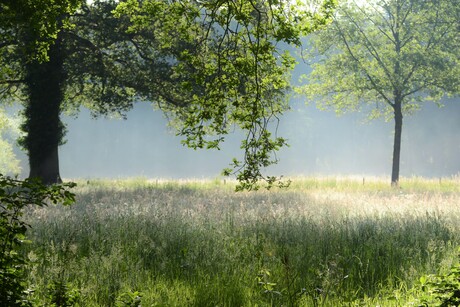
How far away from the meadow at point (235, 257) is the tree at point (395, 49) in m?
14.8

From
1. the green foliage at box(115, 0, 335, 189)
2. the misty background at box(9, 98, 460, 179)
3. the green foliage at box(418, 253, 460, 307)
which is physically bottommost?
the green foliage at box(418, 253, 460, 307)

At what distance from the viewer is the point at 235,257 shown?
7836 mm

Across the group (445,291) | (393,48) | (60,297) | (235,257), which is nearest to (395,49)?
(393,48)

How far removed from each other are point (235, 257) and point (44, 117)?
52.4 feet

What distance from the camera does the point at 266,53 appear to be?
6.92m

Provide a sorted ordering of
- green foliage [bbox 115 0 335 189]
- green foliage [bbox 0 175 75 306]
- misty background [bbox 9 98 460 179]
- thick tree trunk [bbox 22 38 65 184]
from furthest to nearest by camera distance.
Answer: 1. misty background [bbox 9 98 460 179]
2. thick tree trunk [bbox 22 38 65 184]
3. green foliage [bbox 115 0 335 189]
4. green foliage [bbox 0 175 75 306]

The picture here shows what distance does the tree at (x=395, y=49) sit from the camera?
26.3 metres

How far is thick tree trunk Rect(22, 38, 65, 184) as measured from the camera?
2119cm

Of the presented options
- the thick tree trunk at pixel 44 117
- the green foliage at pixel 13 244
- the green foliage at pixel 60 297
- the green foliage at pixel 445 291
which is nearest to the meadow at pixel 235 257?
the green foliage at pixel 60 297

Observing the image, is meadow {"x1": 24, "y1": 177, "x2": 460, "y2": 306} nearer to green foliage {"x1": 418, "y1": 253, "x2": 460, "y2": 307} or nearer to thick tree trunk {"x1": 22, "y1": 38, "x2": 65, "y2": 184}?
green foliage {"x1": 418, "y1": 253, "x2": 460, "y2": 307}

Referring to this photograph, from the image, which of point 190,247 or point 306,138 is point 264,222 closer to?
point 190,247

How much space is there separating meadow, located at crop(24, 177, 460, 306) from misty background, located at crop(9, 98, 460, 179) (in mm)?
91521

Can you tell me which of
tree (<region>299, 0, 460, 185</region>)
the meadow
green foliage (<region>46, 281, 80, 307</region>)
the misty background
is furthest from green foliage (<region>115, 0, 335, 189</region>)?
the misty background

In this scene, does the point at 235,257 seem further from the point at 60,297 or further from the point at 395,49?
the point at 395,49
